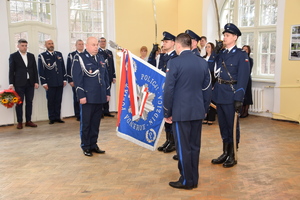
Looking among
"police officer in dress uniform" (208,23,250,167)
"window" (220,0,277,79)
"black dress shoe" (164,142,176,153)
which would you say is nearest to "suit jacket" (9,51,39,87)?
"black dress shoe" (164,142,176,153)

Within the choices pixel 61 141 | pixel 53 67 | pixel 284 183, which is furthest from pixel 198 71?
pixel 53 67

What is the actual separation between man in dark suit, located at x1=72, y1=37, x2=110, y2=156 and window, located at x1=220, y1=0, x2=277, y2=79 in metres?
4.62

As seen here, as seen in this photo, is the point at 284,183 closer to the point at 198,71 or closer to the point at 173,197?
the point at 173,197

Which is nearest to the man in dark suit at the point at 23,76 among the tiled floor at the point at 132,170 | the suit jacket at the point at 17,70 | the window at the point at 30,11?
the suit jacket at the point at 17,70

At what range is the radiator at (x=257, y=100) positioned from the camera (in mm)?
7898

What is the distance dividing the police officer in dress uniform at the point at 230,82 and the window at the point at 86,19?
439 cm

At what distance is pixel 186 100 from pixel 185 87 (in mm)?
131

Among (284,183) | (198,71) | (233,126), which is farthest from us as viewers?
(233,126)

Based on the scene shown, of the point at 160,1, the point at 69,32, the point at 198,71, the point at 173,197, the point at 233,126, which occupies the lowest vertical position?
the point at 173,197

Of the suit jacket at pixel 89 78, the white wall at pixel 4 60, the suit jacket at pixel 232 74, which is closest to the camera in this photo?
the suit jacket at pixel 232 74

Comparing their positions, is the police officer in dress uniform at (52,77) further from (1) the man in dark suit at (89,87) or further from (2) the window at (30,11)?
(1) the man in dark suit at (89,87)

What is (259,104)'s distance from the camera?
7961 mm

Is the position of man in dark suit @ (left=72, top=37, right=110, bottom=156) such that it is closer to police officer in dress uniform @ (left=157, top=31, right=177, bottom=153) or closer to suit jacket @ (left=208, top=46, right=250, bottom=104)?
police officer in dress uniform @ (left=157, top=31, right=177, bottom=153)

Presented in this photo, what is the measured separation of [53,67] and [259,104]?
14.8ft
